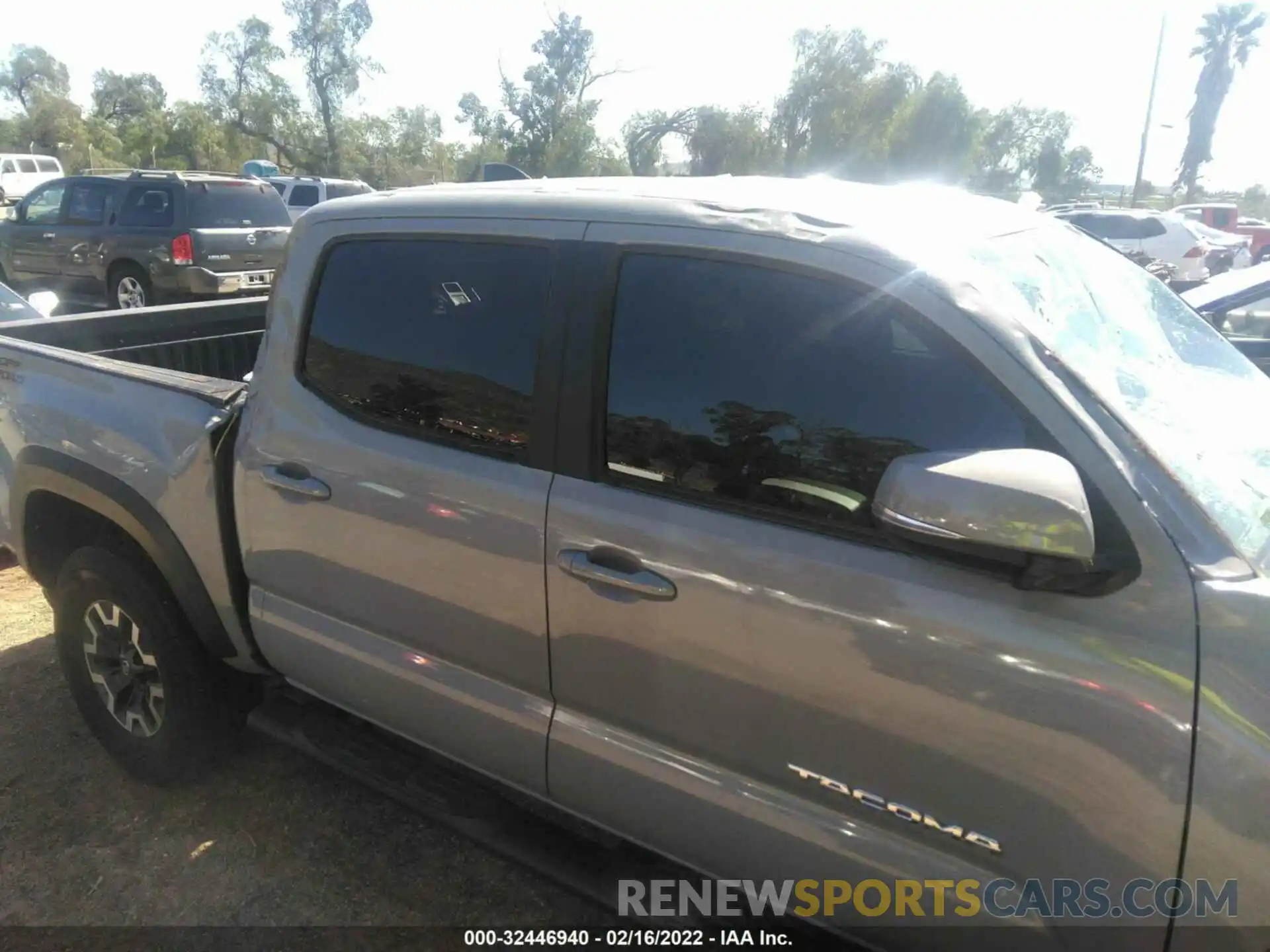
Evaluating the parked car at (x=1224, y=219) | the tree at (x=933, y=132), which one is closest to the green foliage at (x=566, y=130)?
the tree at (x=933, y=132)

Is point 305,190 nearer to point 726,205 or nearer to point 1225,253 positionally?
point 726,205

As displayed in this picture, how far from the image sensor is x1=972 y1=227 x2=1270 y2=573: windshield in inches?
60.4

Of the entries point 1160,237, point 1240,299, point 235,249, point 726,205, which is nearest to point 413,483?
point 726,205

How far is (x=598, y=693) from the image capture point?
196cm

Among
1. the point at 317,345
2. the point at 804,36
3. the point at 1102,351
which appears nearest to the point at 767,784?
the point at 1102,351

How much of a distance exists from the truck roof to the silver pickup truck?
0.05ft

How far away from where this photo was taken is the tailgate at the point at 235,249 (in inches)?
415

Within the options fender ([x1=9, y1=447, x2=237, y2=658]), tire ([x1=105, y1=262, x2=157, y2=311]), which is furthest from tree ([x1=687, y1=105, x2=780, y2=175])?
fender ([x1=9, y1=447, x2=237, y2=658])

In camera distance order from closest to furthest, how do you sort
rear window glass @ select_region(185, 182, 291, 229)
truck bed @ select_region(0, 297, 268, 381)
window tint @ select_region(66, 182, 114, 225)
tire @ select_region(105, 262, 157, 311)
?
truck bed @ select_region(0, 297, 268, 381) → rear window glass @ select_region(185, 182, 291, 229) → tire @ select_region(105, 262, 157, 311) → window tint @ select_region(66, 182, 114, 225)

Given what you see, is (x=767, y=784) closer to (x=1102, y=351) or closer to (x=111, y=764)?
(x=1102, y=351)

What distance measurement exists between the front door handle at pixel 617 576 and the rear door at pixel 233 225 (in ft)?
31.6

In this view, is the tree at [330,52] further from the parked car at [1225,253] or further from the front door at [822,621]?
the front door at [822,621]

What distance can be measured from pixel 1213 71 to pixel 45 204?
178ft

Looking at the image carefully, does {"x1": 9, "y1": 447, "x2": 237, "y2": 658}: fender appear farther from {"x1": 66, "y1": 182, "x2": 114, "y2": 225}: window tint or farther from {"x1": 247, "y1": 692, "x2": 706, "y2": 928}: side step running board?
{"x1": 66, "y1": 182, "x2": 114, "y2": 225}: window tint
